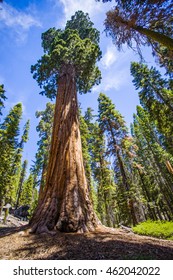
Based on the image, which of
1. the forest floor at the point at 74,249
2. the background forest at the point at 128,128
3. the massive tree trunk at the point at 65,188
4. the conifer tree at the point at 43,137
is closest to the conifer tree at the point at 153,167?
the background forest at the point at 128,128

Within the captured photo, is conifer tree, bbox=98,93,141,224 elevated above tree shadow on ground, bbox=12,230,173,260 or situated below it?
above

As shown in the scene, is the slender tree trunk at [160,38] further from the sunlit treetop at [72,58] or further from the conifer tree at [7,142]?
the conifer tree at [7,142]

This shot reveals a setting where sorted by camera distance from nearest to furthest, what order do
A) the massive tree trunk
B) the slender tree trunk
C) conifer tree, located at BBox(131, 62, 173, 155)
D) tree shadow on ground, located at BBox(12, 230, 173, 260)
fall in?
tree shadow on ground, located at BBox(12, 230, 173, 260)
the massive tree trunk
the slender tree trunk
conifer tree, located at BBox(131, 62, 173, 155)

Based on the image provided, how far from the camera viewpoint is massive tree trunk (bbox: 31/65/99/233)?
4.12 m

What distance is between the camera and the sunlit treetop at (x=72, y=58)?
28.6 ft

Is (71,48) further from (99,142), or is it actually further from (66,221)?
(99,142)

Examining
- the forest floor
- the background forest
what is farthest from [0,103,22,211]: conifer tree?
the forest floor

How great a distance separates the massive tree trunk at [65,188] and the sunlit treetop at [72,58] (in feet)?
12.2

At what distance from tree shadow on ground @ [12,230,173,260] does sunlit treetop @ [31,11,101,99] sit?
24.0ft

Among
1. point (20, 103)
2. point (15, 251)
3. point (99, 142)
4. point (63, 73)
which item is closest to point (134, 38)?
point (63, 73)

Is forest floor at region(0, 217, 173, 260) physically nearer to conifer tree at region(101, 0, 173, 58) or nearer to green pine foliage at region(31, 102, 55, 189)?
conifer tree at region(101, 0, 173, 58)

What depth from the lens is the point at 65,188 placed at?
4.58 m

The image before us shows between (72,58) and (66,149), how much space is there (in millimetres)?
5879

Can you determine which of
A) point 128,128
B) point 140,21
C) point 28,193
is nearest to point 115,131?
point 128,128
